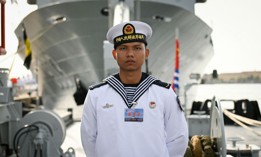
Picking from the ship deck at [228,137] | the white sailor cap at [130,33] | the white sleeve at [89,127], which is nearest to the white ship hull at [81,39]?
the ship deck at [228,137]

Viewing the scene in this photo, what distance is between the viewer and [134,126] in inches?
76.5

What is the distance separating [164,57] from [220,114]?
31.6 ft

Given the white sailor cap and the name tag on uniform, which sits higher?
the white sailor cap

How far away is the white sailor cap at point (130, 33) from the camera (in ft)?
6.66

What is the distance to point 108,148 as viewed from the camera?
1.98 m

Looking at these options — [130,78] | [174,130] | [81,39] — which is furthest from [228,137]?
[130,78]

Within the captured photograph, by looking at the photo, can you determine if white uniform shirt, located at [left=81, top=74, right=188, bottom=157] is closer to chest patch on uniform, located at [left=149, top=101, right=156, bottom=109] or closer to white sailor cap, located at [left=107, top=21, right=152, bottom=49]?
chest patch on uniform, located at [left=149, top=101, right=156, bottom=109]

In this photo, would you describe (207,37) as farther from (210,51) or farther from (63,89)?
(63,89)

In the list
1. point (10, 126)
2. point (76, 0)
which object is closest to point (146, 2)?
point (76, 0)

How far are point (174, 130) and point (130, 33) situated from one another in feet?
2.02

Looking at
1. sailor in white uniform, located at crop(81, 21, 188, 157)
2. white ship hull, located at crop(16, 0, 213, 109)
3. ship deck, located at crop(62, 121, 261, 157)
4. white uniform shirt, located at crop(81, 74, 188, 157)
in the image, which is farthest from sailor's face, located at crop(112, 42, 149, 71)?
white ship hull, located at crop(16, 0, 213, 109)

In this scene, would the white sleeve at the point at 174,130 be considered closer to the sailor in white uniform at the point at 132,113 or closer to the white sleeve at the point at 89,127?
the sailor in white uniform at the point at 132,113

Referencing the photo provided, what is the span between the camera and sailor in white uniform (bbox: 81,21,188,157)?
1.94 m

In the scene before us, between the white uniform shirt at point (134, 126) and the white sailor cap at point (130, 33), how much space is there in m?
0.28
